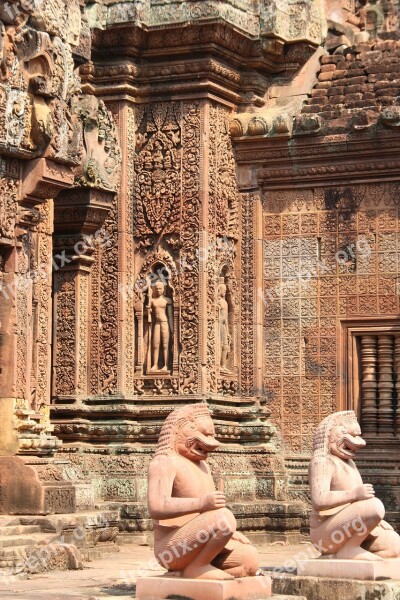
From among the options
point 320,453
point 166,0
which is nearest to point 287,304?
point 166,0

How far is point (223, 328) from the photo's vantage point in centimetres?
2462

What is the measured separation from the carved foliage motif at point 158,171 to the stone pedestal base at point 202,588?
33.4 feet

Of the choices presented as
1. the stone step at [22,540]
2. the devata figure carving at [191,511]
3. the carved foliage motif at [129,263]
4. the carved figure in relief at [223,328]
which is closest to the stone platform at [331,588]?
the devata figure carving at [191,511]

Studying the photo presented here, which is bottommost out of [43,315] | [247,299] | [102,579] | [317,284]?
[102,579]

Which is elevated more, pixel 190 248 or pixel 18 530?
pixel 190 248

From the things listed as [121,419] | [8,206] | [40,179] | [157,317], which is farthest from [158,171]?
[8,206]

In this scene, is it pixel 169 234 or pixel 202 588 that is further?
pixel 169 234

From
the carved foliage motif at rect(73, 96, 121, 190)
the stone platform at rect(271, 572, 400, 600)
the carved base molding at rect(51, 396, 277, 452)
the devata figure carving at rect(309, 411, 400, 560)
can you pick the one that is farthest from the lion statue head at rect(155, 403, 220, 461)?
the carved base molding at rect(51, 396, 277, 452)

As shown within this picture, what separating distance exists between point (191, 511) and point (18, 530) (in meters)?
4.90

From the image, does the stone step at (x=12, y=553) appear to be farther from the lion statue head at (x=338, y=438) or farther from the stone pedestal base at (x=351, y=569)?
the lion statue head at (x=338, y=438)

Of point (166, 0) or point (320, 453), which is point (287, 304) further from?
point (320, 453)

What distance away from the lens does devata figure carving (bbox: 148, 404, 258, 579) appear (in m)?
14.5

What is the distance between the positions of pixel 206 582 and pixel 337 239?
10877 millimetres

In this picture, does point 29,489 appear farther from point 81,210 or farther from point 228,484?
point 81,210
